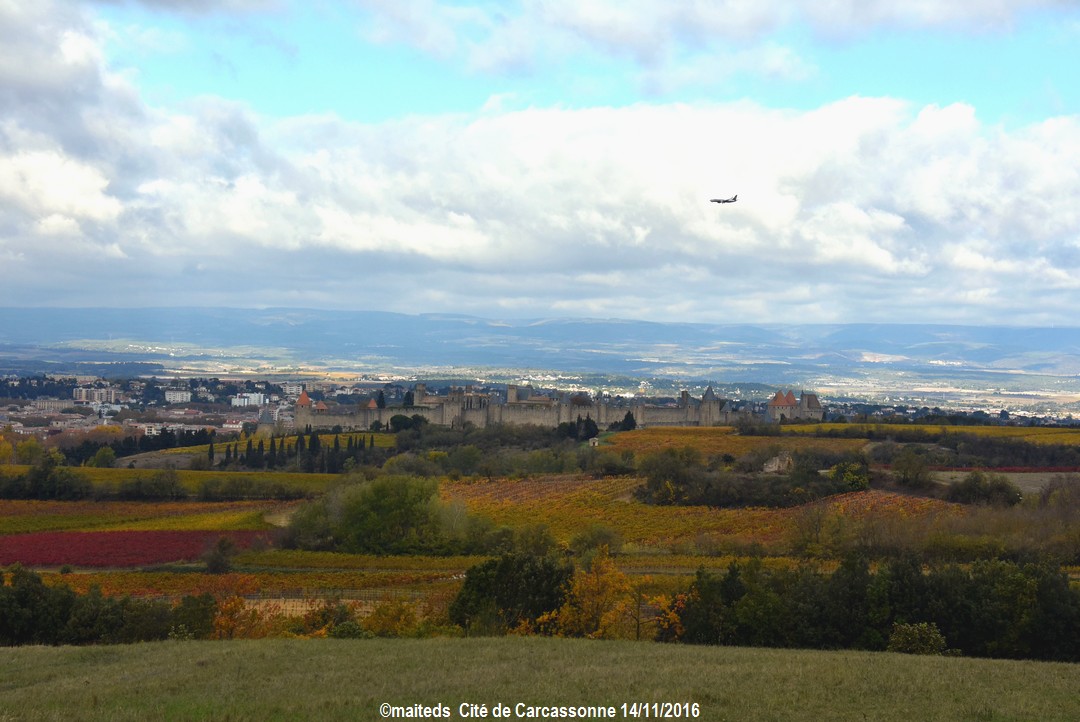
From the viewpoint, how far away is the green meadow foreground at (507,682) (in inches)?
553

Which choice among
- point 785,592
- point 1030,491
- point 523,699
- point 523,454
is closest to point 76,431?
point 523,454

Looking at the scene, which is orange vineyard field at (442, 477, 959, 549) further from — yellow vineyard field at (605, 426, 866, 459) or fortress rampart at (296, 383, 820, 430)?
fortress rampart at (296, 383, 820, 430)

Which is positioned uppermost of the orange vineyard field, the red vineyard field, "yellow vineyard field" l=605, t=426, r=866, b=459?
"yellow vineyard field" l=605, t=426, r=866, b=459

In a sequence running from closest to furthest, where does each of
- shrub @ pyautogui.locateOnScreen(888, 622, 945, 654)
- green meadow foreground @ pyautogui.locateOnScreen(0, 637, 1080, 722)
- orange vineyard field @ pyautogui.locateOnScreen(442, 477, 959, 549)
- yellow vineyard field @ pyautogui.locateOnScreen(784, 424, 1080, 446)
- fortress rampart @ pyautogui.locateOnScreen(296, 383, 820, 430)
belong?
green meadow foreground @ pyautogui.locateOnScreen(0, 637, 1080, 722) → shrub @ pyautogui.locateOnScreen(888, 622, 945, 654) → orange vineyard field @ pyautogui.locateOnScreen(442, 477, 959, 549) → yellow vineyard field @ pyautogui.locateOnScreen(784, 424, 1080, 446) → fortress rampart @ pyautogui.locateOnScreen(296, 383, 820, 430)

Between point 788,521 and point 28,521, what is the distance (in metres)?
32.9

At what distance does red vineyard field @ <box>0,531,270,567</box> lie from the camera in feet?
125

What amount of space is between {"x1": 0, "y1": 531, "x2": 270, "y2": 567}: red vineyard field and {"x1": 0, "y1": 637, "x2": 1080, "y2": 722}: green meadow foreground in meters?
18.8

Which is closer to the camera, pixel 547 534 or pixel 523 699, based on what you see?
pixel 523 699

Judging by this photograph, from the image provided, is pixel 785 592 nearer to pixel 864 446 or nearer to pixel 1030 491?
pixel 1030 491

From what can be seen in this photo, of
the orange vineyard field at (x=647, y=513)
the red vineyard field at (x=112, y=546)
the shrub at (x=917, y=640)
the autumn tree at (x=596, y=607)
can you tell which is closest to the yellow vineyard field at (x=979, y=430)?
the orange vineyard field at (x=647, y=513)

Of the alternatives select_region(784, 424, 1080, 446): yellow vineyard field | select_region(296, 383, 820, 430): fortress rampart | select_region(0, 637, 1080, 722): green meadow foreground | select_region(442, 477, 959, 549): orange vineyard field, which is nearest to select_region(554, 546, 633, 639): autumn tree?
select_region(0, 637, 1080, 722): green meadow foreground

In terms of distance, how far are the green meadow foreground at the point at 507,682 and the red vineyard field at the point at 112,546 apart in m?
18.8

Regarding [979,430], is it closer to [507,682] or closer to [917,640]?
[917,640]

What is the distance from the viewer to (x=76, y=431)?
309 feet
